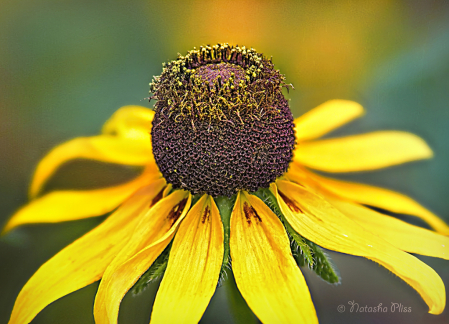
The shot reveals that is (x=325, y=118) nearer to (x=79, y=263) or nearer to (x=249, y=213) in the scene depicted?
(x=249, y=213)

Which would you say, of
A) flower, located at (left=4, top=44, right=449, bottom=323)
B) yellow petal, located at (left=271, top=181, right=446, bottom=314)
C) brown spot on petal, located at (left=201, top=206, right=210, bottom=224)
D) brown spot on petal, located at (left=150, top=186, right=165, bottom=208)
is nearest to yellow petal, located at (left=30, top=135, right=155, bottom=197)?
flower, located at (left=4, top=44, right=449, bottom=323)

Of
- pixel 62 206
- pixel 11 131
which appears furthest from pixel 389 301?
pixel 11 131

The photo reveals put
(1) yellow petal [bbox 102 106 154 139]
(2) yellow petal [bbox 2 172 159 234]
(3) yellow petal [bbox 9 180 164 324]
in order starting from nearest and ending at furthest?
(3) yellow petal [bbox 9 180 164 324]
(2) yellow petal [bbox 2 172 159 234]
(1) yellow petal [bbox 102 106 154 139]

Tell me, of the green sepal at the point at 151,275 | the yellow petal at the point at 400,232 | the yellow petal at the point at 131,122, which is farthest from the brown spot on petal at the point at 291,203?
the yellow petal at the point at 131,122

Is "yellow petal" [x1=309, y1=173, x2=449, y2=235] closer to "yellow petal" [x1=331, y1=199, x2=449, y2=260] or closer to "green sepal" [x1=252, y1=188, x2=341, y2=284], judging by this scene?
"yellow petal" [x1=331, y1=199, x2=449, y2=260]

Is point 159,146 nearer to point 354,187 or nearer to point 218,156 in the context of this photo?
point 218,156

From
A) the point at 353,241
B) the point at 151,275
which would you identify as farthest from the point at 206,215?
the point at 353,241
